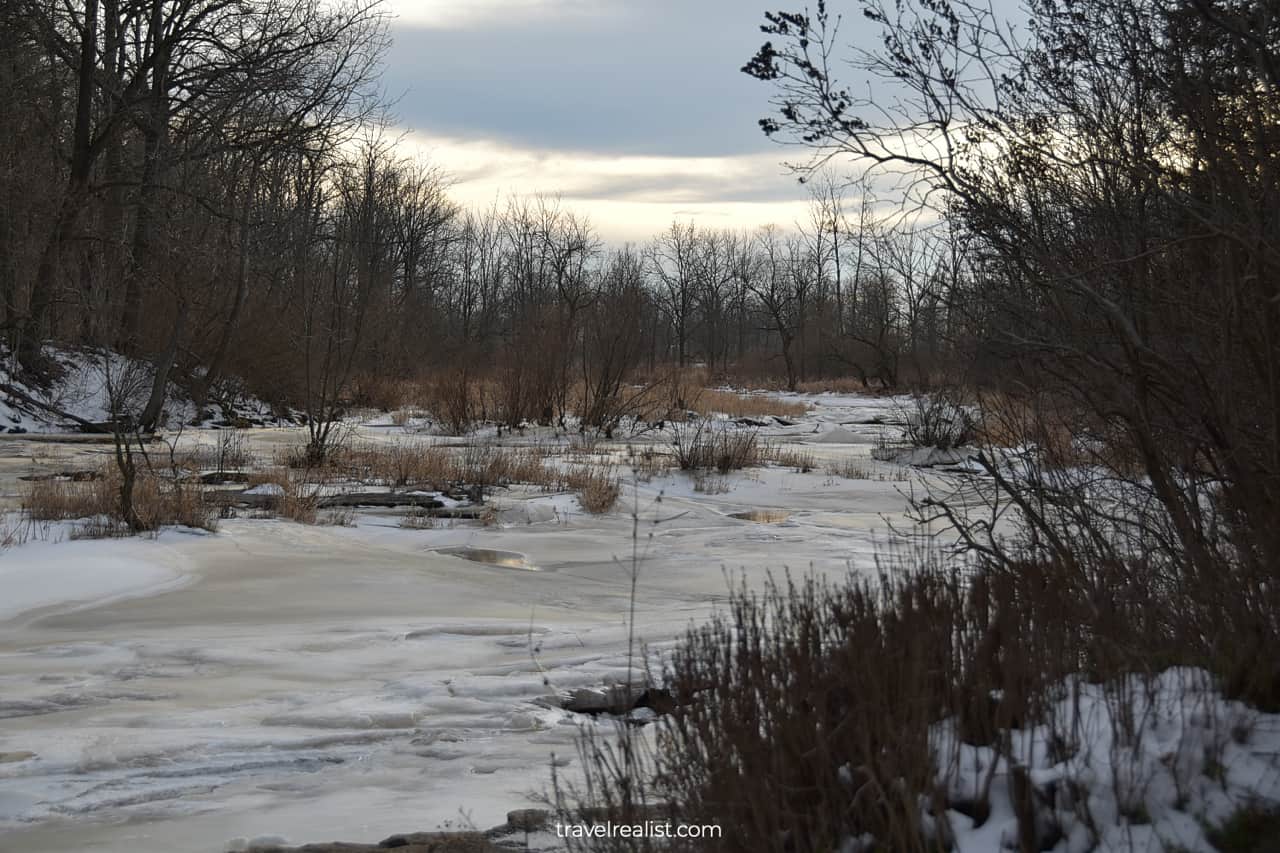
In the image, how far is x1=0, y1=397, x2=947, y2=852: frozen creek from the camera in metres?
3.65

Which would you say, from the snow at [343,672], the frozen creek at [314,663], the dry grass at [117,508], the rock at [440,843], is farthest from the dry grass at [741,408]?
the rock at [440,843]

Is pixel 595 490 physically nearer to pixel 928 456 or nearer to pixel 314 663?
pixel 314 663

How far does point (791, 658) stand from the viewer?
110 inches

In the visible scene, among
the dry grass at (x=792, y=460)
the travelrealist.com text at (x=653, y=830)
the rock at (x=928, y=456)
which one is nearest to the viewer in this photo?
the travelrealist.com text at (x=653, y=830)

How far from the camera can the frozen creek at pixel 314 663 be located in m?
3.65

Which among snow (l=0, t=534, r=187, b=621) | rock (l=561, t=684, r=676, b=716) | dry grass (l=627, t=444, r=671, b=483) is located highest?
dry grass (l=627, t=444, r=671, b=483)

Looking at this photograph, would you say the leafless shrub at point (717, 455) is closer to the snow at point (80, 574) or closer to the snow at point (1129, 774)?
the snow at point (80, 574)

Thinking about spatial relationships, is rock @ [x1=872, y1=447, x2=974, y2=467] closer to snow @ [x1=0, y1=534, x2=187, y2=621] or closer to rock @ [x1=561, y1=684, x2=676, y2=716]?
snow @ [x1=0, y1=534, x2=187, y2=621]

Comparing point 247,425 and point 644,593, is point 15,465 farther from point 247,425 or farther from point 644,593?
point 644,593

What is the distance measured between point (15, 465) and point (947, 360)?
11952 millimetres

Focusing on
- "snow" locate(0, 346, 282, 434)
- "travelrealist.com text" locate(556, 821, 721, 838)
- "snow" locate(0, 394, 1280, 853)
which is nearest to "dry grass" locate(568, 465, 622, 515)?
"snow" locate(0, 394, 1280, 853)

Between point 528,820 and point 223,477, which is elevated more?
point 223,477

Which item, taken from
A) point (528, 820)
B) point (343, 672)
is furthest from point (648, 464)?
point (528, 820)

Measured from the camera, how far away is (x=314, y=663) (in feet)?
17.9
